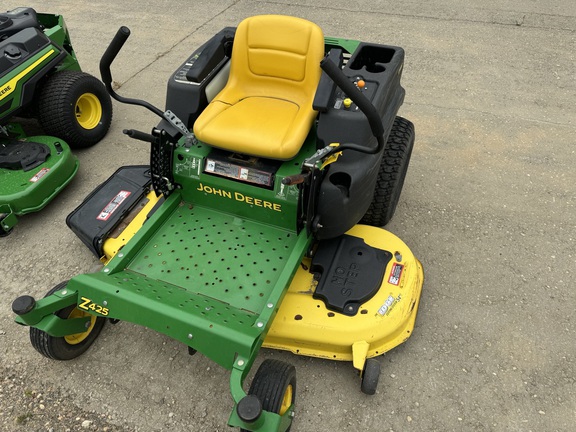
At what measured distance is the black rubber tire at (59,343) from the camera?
222 centimetres

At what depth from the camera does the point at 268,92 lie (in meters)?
2.77

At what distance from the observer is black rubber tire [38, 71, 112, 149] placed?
11.2 ft

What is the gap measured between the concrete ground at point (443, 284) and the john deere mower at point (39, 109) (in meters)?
0.22

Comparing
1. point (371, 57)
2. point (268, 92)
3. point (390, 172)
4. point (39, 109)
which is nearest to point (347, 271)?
point (390, 172)

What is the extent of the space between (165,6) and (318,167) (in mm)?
5217

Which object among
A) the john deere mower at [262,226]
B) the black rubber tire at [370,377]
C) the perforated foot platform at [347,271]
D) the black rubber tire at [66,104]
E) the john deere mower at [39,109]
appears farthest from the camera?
the black rubber tire at [66,104]

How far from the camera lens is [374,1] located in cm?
616

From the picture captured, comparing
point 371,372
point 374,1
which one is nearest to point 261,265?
point 371,372

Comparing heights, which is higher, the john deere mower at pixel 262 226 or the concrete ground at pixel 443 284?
the john deere mower at pixel 262 226

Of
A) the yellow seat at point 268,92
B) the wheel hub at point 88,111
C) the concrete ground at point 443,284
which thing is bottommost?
the concrete ground at point 443,284

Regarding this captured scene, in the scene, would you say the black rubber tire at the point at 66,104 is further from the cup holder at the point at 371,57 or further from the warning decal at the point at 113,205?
the cup holder at the point at 371,57

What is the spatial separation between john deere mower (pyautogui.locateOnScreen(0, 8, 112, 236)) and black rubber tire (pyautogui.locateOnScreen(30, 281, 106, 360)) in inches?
41.1

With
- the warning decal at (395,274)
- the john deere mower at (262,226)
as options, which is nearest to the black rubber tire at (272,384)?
the john deere mower at (262,226)

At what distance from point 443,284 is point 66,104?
115 inches
